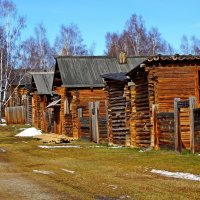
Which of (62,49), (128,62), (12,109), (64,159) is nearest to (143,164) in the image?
(64,159)

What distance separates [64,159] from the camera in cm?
1800

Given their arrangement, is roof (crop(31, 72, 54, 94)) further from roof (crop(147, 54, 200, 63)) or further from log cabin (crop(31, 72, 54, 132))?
roof (crop(147, 54, 200, 63))

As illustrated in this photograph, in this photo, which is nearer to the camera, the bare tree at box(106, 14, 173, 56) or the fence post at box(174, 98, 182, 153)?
the fence post at box(174, 98, 182, 153)

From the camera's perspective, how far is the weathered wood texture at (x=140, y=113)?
21422 mm

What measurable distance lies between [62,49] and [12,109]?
19573 mm

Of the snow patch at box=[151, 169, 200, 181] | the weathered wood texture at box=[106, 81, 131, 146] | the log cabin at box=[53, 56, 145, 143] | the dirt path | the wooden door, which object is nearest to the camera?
the dirt path

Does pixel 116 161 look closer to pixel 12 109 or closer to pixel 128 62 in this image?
pixel 128 62

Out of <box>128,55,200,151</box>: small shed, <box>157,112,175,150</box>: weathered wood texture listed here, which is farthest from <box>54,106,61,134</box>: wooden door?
<box>157,112,175,150</box>: weathered wood texture

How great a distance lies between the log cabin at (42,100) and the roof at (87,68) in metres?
7.93

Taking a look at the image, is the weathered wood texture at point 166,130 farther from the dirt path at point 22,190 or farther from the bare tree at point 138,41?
the bare tree at point 138,41

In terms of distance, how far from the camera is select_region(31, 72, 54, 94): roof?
45250 mm

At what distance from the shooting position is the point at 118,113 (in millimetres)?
25172

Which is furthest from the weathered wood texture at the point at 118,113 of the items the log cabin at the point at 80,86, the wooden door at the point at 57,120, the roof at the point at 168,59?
the wooden door at the point at 57,120

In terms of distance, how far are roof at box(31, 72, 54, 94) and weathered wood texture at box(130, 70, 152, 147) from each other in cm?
2248
